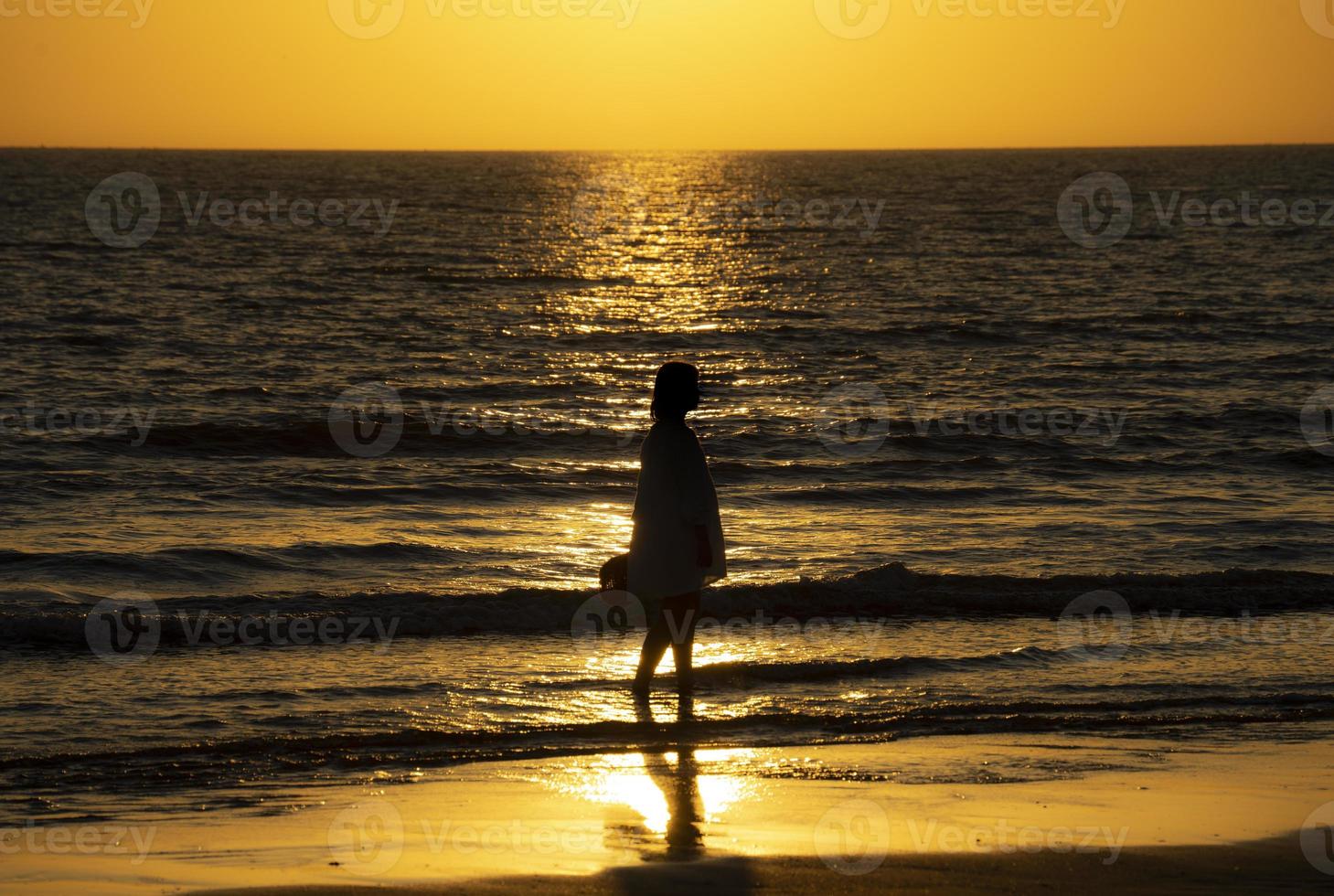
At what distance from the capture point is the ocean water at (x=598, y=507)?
24.0ft

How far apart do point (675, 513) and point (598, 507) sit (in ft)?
22.8

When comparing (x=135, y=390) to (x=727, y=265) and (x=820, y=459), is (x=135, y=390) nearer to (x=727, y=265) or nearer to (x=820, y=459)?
(x=820, y=459)

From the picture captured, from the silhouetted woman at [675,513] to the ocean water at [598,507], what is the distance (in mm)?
722

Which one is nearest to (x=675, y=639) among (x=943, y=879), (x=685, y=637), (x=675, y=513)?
(x=685, y=637)

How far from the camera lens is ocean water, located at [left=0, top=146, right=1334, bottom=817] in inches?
287

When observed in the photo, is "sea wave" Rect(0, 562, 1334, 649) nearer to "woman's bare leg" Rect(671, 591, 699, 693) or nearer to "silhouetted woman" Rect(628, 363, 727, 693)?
"woman's bare leg" Rect(671, 591, 699, 693)

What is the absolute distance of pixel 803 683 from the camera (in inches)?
315

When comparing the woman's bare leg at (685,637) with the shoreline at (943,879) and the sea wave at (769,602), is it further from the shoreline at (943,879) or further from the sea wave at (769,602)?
the sea wave at (769,602)

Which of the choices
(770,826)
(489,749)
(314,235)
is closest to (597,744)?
(489,749)

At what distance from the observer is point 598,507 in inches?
542

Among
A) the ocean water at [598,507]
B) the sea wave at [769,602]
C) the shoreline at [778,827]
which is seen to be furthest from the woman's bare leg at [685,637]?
the sea wave at [769,602]

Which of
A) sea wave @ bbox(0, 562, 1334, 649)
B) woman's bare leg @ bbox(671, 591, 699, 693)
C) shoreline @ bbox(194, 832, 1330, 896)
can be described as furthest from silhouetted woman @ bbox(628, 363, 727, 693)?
sea wave @ bbox(0, 562, 1334, 649)

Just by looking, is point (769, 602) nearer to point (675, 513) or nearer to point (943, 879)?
point (675, 513)

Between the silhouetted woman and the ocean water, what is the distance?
2.37 feet
